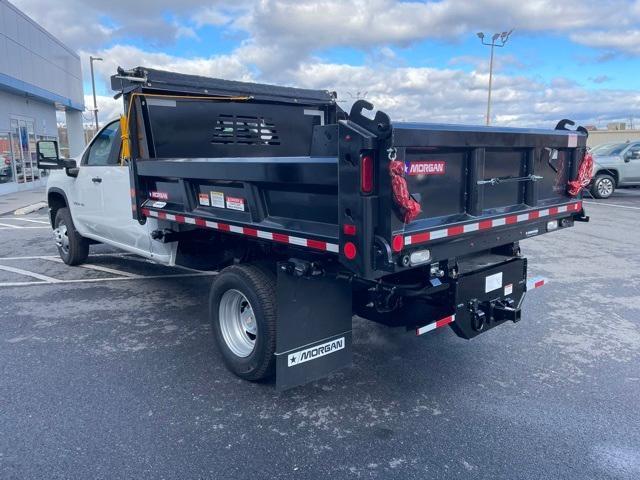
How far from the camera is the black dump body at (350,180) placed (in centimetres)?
286

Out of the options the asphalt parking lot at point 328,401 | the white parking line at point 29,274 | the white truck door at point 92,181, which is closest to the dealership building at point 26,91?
the white parking line at point 29,274

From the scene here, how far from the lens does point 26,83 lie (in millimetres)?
20047

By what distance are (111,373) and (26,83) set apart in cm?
1976

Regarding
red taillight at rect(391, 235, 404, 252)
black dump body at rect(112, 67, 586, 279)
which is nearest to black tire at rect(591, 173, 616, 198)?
black dump body at rect(112, 67, 586, 279)

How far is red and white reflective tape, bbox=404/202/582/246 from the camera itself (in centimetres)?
305

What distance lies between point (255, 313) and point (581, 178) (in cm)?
294

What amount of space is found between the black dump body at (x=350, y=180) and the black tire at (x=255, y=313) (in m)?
0.29

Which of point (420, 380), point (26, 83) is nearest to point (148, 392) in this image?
point (420, 380)

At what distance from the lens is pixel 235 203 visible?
3.83m

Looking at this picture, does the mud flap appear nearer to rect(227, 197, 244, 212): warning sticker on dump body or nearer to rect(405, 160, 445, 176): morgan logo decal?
rect(227, 197, 244, 212): warning sticker on dump body

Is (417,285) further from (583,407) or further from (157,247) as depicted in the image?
(157,247)

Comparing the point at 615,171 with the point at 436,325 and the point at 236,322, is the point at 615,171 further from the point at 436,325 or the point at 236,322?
the point at 236,322

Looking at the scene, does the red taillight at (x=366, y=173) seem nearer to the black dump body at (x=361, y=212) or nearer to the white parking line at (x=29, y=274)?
the black dump body at (x=361, y=212)

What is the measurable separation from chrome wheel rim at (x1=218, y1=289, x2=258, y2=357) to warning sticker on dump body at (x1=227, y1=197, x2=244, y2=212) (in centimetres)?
66
